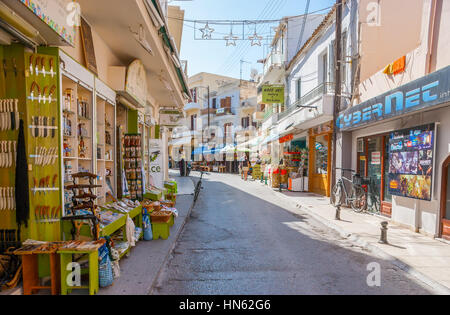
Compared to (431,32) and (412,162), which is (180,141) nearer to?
(412,162)

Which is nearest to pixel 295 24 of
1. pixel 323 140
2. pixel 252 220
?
pixel 323 140

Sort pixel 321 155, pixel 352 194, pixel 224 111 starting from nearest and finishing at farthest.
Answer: pixel 352 194 → pixel 321 155 → pixel 224 111

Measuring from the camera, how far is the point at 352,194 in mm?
10695

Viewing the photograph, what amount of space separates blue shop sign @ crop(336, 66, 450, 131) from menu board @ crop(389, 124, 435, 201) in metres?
0.66

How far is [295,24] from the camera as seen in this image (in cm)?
1966

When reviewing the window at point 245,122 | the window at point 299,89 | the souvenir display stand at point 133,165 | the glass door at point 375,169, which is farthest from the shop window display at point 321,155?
the window at point 245,122

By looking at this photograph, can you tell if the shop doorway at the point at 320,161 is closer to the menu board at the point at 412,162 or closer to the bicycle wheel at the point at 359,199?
the bicycle wheel at the point at 359,199

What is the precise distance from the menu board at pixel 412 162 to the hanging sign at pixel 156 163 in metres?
7.41

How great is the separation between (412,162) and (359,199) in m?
3.28

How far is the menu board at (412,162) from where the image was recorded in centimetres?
664

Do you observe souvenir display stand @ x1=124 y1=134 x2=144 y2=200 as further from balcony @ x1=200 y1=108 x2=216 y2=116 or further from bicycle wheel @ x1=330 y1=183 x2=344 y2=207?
balcony @ x1=200 y1=108 x2=216 y2=116

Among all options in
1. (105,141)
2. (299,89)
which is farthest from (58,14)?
(299,89)

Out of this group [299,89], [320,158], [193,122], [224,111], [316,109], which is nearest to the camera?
[316,109]
